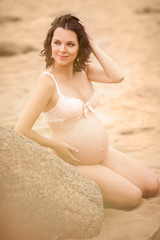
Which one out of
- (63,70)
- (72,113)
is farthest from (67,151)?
(63,70)

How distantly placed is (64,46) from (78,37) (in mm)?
180

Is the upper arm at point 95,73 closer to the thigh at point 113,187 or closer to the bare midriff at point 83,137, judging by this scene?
the bare midriff at point 83,137

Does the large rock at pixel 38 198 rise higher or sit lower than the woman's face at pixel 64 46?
lower

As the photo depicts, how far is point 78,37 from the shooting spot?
3041mm

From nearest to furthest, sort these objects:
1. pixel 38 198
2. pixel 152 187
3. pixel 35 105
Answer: pixel 38 198 < pixel 35 105 < pixel 152 187

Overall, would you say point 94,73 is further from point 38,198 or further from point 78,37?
point 38,198

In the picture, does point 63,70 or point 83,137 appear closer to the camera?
point 83,137

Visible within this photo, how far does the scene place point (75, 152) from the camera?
3.02 m

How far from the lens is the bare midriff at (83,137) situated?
3.01m

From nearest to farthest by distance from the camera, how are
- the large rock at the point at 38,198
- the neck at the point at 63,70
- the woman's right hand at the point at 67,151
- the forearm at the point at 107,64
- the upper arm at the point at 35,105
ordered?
1. the large rock at the point at 38,198
2. the upper arm at the point at 35,105
3. the woman's right hand at the point at 67,151
4. the neck at the point at 63,70
5. the forearm at the point at 107,64

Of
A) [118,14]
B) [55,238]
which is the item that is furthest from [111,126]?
[118,14]

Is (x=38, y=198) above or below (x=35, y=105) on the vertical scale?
below

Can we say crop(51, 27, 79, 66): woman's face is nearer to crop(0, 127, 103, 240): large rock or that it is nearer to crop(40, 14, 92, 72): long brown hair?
crop(40, 14, 92, 72): long brown hair

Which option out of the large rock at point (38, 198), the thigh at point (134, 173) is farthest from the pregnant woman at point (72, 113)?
the large rock at point (38, 198)
